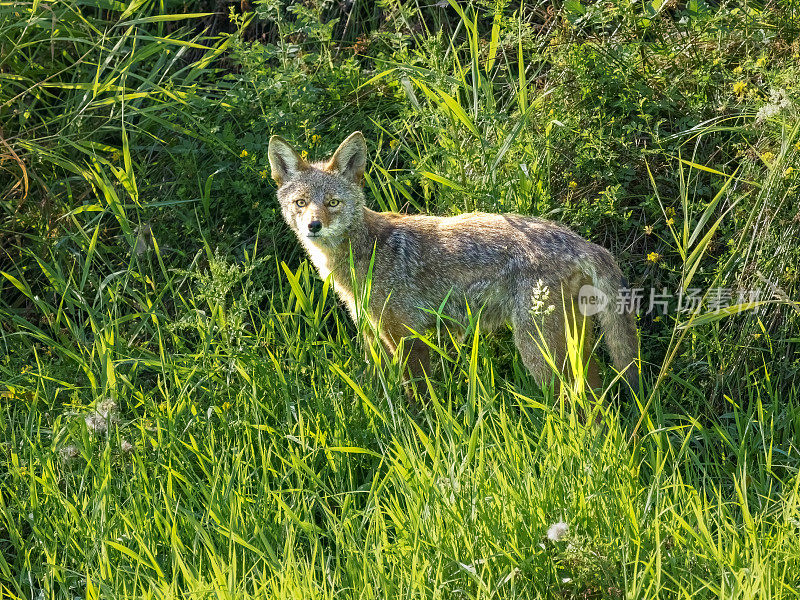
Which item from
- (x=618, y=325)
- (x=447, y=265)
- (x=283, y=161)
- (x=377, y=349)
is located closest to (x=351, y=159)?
(x=283, y=161)

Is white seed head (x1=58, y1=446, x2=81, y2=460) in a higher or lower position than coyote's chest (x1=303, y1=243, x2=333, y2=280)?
lower

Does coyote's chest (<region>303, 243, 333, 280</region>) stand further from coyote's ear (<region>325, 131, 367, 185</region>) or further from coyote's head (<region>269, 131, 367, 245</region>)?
coyote's ear (<region>325, 131, 367, 185</region>)

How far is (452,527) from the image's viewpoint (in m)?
3.45

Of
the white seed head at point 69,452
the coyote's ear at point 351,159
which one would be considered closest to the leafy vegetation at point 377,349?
the white seed head at point 69,452

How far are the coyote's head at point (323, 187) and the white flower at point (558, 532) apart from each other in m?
2.43

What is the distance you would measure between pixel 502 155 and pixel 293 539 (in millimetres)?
2669

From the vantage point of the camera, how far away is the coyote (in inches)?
199

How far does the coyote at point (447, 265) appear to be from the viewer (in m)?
Answer: 5.05

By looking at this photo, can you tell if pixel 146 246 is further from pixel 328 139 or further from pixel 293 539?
pixel 293 539

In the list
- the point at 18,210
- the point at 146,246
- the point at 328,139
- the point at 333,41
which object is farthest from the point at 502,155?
the point at 18,210

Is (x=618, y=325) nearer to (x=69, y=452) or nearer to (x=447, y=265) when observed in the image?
(x=447, y=265)

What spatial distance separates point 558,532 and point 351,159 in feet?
9.43

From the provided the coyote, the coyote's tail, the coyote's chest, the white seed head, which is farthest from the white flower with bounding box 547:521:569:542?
the coyote's chest
